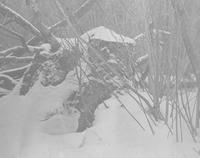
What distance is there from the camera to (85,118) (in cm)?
379

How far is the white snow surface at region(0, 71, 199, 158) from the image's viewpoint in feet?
9.47

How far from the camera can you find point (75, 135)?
11.2 feet

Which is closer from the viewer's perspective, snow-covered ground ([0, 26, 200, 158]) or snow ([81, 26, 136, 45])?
snow-covered ground ([0, 26, 200, 158])

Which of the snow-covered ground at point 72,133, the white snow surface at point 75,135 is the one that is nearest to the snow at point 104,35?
the snow-covered ground at point 72,133

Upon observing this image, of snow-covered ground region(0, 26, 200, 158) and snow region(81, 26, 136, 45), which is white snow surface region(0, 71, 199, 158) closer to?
snow-covered ground region(0, 26, 200, 158)

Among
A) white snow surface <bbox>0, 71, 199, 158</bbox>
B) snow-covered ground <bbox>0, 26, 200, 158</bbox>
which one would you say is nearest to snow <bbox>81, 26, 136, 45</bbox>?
snow-covered ground <bbox>0, 26, 200, 158</bbox>

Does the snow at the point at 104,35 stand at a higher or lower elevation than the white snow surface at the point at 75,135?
higher

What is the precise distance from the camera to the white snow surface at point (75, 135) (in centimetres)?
288

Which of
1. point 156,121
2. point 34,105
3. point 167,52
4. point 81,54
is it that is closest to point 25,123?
point 34,105

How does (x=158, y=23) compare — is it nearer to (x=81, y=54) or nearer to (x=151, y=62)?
(x=151, y=62)

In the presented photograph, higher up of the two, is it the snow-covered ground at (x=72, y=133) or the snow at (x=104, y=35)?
the snow at (x=104, y=35)

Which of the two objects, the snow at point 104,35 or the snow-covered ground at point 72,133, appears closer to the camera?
the snow-covered ground at point 72,133

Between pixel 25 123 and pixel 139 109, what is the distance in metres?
1.33

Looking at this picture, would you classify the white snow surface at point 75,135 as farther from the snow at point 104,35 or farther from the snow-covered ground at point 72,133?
the snow at point 104,35
